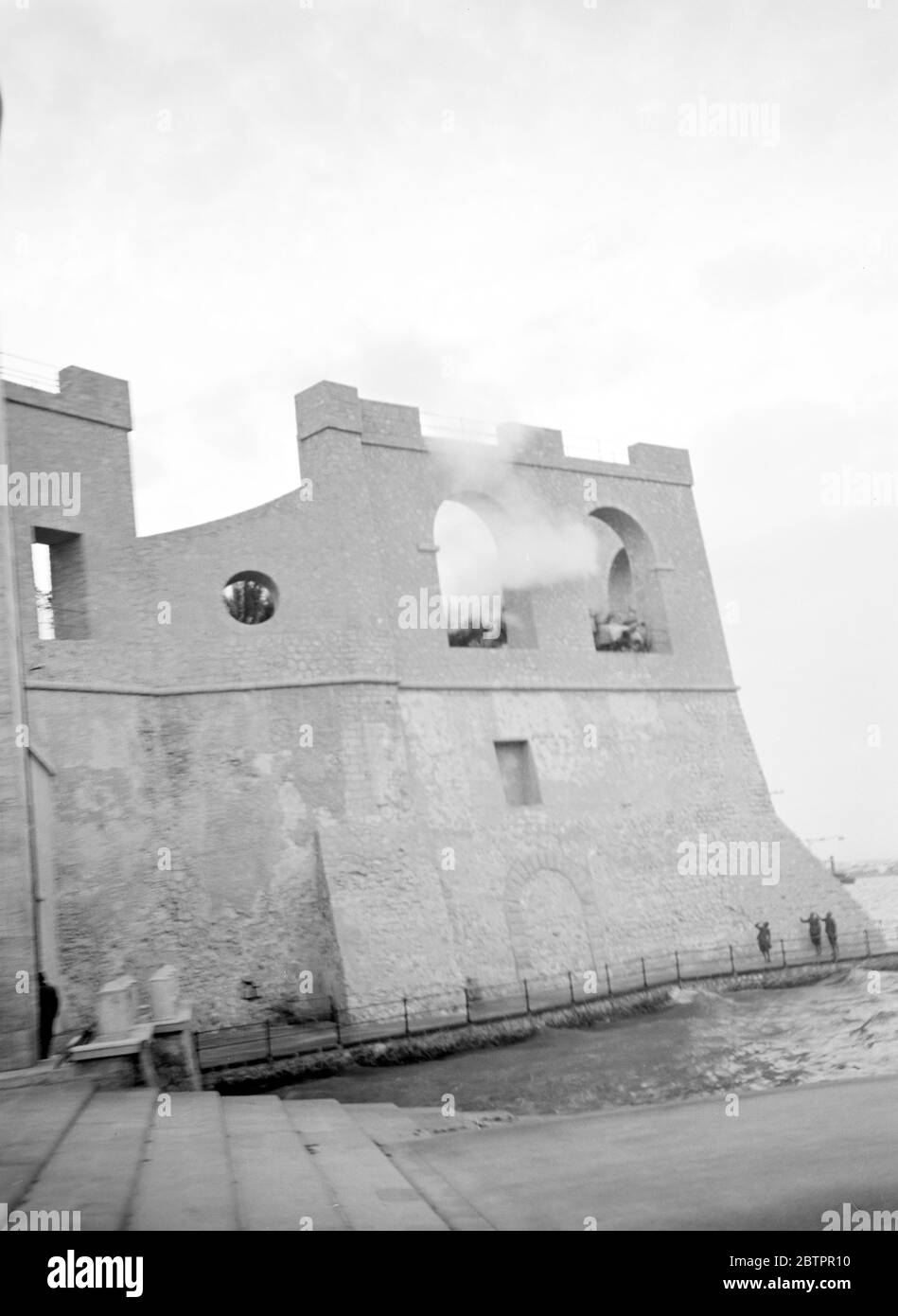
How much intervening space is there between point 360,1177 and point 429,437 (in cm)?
1449

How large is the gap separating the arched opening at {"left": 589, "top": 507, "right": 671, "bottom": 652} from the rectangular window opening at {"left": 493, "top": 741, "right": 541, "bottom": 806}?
134 inches

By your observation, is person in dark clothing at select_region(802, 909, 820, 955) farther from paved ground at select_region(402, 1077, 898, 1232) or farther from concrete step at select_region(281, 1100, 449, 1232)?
concrete step at select_region(281, 1100, 449, 1232)

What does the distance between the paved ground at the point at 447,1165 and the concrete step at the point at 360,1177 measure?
18 millimetres

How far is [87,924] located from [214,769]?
266 centimetres

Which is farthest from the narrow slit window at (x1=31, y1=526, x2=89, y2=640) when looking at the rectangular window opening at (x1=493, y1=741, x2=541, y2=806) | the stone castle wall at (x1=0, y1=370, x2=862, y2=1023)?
the rectangular window opening at (x1=493, y1=741, x2=541, y2=806)

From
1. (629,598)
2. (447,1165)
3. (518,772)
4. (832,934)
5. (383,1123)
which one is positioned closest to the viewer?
(447,1165)

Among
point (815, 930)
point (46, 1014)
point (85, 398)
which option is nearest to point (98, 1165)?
point (46, 1014)

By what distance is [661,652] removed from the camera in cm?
2239

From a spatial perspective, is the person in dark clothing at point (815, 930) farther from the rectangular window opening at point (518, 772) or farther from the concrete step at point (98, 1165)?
the concrete step at point (98, 1165)

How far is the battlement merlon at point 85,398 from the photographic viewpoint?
1487 centimetres

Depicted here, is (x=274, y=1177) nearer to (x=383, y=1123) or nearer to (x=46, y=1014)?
(x=383, y=1123)

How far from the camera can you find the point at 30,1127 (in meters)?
7.33

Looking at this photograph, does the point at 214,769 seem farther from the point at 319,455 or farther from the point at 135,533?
the point at 319,455

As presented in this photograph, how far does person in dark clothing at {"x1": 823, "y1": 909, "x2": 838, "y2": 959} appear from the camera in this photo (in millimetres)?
19636
